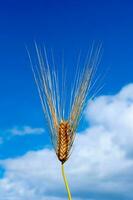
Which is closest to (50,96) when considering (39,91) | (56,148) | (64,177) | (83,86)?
(39,91)

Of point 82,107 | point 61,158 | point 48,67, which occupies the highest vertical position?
point 48,67

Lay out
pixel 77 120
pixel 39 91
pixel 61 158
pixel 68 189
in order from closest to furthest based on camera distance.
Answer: pixel 68 189 → pixel 61 158 → pixel 77 120 → pixel 39 91

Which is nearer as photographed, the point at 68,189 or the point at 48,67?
the point at 68,189

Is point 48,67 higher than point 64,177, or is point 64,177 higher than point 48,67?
point 48,67

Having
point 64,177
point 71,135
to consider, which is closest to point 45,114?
point 71,135

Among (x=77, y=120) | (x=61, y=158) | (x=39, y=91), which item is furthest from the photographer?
(x=39, y=91)

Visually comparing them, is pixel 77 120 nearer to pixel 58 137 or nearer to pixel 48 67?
pixel 58 137

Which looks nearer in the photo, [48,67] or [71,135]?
[71,135]

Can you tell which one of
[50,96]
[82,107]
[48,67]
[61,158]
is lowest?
[61,158]

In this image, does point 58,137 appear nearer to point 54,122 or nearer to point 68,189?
point 54,122
